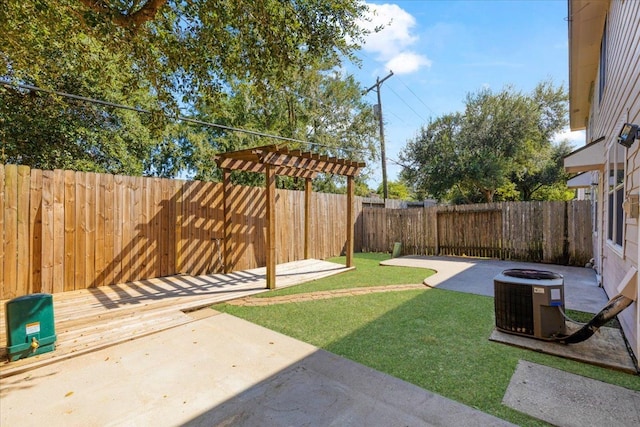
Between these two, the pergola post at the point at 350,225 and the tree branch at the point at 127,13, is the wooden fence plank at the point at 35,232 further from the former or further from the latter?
the pergola post at the point at 350,225

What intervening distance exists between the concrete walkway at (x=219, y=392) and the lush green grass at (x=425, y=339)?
0.60 ft

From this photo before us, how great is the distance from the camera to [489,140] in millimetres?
14352

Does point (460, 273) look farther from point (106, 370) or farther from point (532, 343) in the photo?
point (106, 370)

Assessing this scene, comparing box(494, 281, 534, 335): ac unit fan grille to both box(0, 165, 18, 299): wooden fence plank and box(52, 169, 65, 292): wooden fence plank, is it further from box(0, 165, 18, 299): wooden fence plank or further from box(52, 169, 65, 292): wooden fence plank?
box(0, 165, 18, 299): wooden fence plank

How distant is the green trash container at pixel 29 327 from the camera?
2684mm

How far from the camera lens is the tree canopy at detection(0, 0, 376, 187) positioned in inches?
160

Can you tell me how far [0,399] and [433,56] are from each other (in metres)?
11.8

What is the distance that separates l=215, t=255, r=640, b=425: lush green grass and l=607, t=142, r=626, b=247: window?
1.82 m

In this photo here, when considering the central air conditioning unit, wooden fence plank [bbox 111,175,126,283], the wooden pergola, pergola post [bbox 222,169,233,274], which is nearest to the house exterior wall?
the central air conditioning unit

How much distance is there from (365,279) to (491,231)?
4985 mm

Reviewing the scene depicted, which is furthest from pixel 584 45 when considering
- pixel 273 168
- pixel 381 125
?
pixel 381 125

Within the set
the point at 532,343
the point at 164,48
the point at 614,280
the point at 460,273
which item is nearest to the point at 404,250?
the point at 460,273

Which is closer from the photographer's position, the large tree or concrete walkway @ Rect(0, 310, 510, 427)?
concrete walkway @ Rect(0, 310, 510, 427)

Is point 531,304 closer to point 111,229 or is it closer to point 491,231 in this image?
point 111,229
